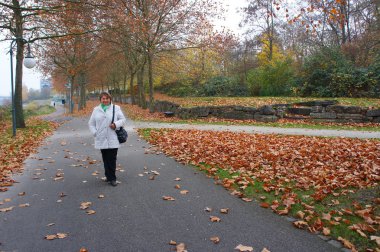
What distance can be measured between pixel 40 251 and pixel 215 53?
22.7 meters

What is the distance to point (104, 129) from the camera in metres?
6.66

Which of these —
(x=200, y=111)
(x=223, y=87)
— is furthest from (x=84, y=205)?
(x=223, y=87)

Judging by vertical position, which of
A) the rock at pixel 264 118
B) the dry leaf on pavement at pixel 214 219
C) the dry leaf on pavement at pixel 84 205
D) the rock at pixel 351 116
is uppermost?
the rock at pixel 351 116

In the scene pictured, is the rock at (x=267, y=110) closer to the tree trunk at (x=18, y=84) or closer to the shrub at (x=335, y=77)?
the shrub at (x=335, y=77)

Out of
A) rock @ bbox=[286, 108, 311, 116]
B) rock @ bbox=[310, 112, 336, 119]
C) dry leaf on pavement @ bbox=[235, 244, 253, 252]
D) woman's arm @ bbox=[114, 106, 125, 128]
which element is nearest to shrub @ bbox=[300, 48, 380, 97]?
rock @ bbox=[286, 108, 311, 116]

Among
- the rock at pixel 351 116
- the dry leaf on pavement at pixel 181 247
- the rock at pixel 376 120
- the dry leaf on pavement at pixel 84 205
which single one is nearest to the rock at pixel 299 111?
the rock at pixel 351 116

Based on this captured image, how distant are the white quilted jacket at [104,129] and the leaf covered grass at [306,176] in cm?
219

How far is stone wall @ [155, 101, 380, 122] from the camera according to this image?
16.6 metres

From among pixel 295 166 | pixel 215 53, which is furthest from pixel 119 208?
pixel 215 53

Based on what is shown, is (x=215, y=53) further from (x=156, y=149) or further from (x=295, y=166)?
(x=295, y=166)

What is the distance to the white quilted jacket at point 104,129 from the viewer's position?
21.8 feet

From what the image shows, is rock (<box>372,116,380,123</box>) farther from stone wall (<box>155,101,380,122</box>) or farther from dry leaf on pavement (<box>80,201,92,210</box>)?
dry leaf on pavement (<box>80,201,92,210</box>)

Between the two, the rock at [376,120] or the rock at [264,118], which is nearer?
the rock at [376,120]

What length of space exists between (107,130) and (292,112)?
46.9 ft
